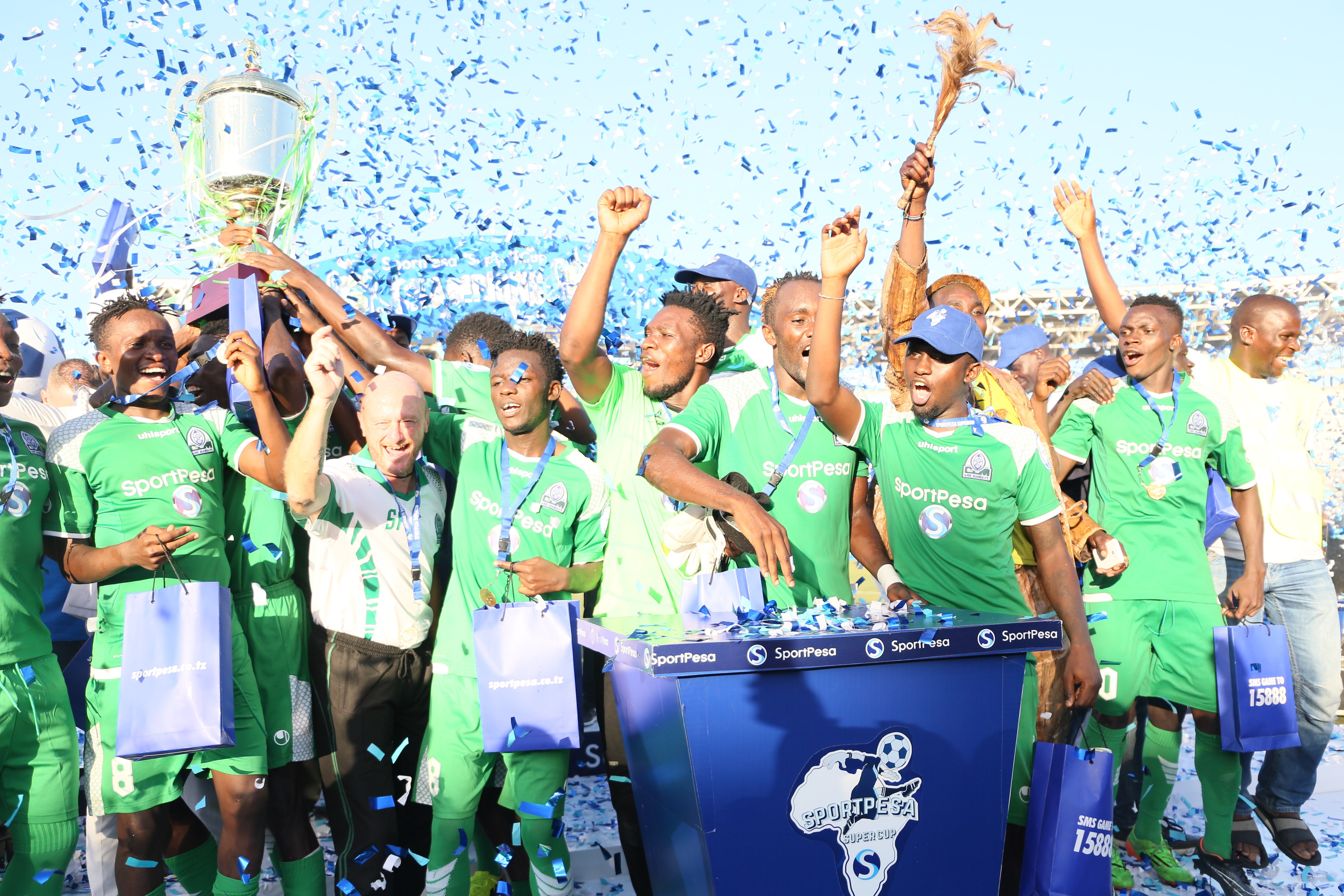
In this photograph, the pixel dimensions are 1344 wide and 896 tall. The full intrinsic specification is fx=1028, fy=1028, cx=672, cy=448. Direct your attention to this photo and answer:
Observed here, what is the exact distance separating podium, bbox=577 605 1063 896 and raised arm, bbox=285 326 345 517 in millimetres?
1313

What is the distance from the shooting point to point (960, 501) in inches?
153

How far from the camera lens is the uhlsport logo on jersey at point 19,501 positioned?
3.75 metres

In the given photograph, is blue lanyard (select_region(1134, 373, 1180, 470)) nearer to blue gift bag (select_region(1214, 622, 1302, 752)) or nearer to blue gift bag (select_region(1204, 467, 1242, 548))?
blue gift bag (select_region(1204, 467, 1242, 548))

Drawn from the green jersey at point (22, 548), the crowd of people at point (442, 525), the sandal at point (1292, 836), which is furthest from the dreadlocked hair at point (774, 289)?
the sandal at point (1292, 836)

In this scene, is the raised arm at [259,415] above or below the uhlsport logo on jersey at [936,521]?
above

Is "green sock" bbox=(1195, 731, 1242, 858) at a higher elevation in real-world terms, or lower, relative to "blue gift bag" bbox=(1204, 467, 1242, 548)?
lower

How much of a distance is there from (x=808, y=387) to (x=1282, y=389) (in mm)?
3817

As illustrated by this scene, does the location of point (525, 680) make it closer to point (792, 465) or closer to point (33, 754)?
point (792, 465)

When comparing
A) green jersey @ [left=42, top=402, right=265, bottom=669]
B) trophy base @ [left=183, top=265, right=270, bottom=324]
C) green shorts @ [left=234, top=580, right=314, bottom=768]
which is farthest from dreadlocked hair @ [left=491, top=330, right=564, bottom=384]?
green shorts @ [left=234, top=580, right=314, bottom=768]

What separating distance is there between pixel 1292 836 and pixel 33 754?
5811 mm

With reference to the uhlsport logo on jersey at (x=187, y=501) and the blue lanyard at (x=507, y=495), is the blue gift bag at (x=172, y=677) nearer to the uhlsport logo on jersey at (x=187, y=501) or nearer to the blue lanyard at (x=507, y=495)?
the uhlsport logo on jersey at (x=187, y=501)

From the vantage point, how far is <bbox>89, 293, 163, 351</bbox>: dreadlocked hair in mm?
4016

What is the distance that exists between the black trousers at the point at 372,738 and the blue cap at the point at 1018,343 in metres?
3.59

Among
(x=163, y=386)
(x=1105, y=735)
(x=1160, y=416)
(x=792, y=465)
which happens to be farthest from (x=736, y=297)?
(x=1105, y=735)
